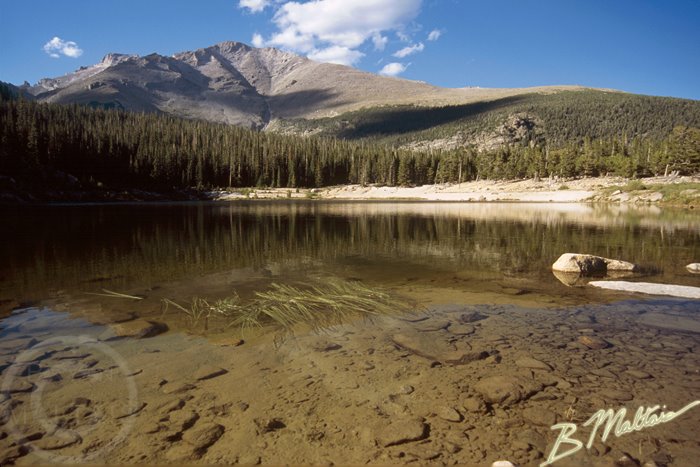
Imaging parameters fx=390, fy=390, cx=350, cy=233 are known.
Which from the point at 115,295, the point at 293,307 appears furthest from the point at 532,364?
the point at 115,295

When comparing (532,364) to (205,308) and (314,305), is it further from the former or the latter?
(205,308)

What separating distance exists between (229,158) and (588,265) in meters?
120

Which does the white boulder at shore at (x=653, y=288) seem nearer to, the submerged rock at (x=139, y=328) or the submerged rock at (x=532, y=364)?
the submerged rock at (x=532, y=364)

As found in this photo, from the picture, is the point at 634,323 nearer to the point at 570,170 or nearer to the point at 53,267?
the point at 53,267

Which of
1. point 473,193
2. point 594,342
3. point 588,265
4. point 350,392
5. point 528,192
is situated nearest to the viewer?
point 350,392

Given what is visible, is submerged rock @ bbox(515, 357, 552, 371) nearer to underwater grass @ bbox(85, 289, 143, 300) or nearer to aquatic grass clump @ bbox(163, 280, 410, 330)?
aquatic grass clump @ bbox(163, 280, 410, 330)

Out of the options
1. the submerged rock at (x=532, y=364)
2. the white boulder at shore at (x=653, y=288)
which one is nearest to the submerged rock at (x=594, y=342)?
the submerged rock at (x=532, y=364)

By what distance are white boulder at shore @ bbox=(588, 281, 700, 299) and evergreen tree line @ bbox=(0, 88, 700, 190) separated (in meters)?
89.4

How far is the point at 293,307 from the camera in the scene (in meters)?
10.4

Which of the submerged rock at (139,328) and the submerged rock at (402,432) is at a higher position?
the submerged rock at (139,328)

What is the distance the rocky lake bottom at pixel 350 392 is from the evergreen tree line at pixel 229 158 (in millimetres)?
84967

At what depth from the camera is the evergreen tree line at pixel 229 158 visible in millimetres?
87000

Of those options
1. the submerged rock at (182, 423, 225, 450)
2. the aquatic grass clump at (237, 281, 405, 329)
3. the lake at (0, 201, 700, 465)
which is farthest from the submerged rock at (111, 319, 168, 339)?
the submerged rock at (182, 423, 225, 450)

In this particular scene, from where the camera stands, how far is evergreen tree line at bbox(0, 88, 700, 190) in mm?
87000
